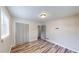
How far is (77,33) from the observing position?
2746 mm

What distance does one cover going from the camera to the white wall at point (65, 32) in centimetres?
284

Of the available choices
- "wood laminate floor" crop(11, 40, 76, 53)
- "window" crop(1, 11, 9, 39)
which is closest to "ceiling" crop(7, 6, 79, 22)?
"window" crop(1, 11, 9, 39)

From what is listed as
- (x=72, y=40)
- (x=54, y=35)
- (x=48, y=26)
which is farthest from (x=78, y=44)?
(x=48, y=26)

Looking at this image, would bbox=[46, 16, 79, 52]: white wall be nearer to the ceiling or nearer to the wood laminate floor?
the wood laminate floor

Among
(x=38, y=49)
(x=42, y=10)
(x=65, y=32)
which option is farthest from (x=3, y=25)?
(x=65, y=32)

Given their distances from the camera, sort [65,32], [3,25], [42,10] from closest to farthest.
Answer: [3,25] → [42,10] → [65,32]

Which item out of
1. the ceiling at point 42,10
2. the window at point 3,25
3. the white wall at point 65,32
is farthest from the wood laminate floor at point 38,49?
the ceiling at point 42,10

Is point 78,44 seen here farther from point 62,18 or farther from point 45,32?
point 45,32

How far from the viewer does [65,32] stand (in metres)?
3.31

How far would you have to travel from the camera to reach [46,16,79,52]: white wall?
112 inches

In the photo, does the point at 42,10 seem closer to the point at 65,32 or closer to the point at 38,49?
the point at 38,49

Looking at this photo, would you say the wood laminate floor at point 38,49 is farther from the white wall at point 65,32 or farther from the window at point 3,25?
the window at point 3,25

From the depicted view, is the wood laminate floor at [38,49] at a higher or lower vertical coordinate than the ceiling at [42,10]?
lower
